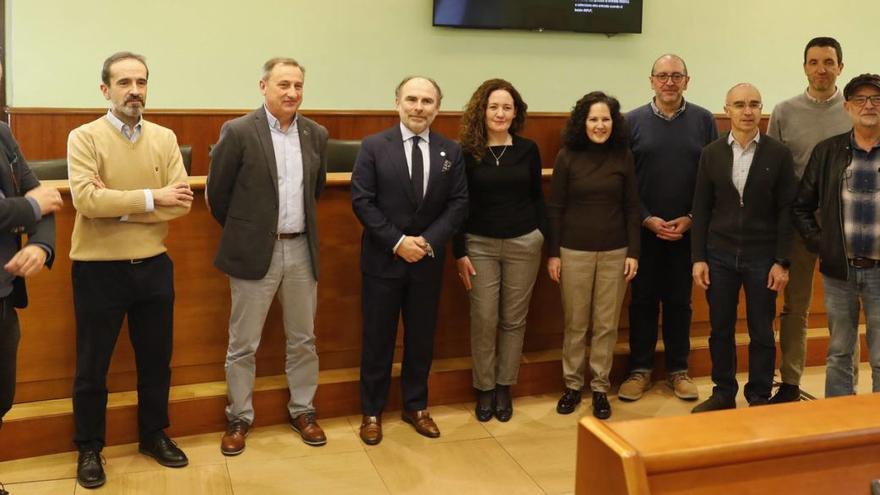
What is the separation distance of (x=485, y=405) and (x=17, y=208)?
209 centimetres

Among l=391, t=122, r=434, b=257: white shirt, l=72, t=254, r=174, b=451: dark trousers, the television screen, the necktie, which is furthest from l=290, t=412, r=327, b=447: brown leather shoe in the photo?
the television screen

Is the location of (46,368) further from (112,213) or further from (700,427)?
Result: (700,427)

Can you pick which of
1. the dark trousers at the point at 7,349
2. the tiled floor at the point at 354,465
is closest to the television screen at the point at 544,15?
the tiled floor at the point at 354,465

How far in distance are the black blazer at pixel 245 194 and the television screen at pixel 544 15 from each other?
3.44 meters

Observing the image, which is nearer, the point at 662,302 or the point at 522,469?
the point at 522,469

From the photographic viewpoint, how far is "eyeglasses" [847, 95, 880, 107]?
3.16m

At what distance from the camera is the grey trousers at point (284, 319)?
11.1 ft

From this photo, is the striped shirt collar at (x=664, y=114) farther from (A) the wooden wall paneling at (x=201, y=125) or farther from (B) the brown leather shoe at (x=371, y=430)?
(A) the wooden wall paneling at (x=201, y=125)

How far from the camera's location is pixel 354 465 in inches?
132

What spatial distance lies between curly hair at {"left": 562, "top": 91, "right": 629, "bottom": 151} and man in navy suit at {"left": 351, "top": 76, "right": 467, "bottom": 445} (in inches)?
21.9

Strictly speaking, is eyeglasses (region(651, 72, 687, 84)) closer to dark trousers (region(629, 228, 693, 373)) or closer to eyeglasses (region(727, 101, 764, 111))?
eyeglasses (region(727, 101, 764, 111))

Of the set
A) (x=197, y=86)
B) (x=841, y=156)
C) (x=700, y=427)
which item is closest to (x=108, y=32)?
(x=197, y=86)

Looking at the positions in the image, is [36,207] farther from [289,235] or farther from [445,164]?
[445,164]

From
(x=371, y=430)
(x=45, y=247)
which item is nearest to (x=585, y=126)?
(x=371, y=430)
